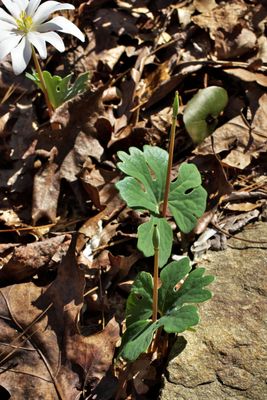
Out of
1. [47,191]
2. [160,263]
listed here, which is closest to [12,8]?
[47,191]

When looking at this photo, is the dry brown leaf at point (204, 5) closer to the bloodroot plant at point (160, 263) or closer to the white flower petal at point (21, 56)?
the white flower petal at point (21, 56)

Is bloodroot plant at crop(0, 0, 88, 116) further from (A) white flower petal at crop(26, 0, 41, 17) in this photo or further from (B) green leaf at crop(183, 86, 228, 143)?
(B) green leaf at crop(183, 86, 228, 143)

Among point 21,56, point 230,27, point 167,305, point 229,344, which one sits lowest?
A: point 229,344

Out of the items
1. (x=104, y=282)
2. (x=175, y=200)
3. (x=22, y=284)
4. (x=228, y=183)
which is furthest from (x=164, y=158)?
(x=22, y=284)

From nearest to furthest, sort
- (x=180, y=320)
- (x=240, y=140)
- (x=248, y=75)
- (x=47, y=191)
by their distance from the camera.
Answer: (x=180, y=320)
(x=47, y=191)
(x=240, y=140)
(x=248, y=75)

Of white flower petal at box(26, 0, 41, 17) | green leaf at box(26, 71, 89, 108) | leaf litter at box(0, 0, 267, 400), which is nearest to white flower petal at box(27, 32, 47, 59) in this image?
white flower petal at box(26, 0, 41, 17)

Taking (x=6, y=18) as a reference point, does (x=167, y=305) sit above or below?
below

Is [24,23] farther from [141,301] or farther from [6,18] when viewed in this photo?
[141,301]
